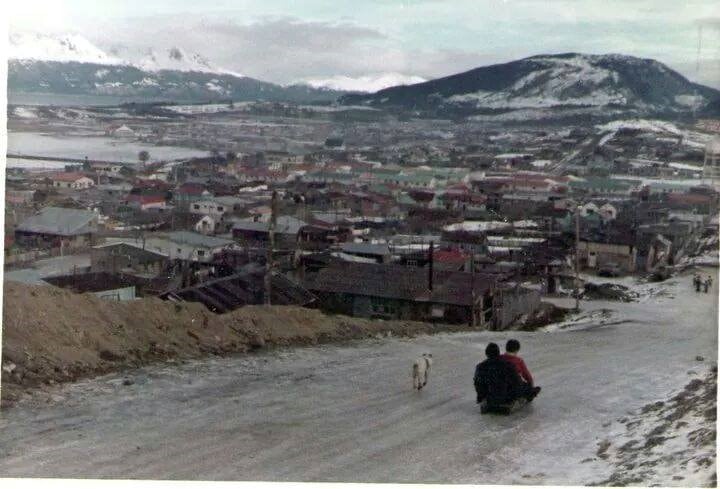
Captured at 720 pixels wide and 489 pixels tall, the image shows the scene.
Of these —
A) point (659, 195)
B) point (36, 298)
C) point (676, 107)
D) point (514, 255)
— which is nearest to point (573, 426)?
point (514, 255)

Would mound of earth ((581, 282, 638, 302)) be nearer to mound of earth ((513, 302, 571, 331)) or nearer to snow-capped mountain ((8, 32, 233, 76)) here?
mound of earth ((513, 302, 571, 331))

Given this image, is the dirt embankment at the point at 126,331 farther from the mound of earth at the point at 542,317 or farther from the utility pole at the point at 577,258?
the utility pole at the point at 577,258

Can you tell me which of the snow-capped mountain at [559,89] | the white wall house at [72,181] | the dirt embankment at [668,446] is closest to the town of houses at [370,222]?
the white wall house at [72,181]

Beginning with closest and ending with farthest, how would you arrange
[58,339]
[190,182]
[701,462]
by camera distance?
[701,462] < [58,339] < [190,182]

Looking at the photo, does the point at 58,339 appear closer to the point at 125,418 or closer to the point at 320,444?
the point at 125,418

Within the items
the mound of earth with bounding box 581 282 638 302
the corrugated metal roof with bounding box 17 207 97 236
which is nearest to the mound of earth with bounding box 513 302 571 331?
the mound of earth with bounding box 581 282 638 302
